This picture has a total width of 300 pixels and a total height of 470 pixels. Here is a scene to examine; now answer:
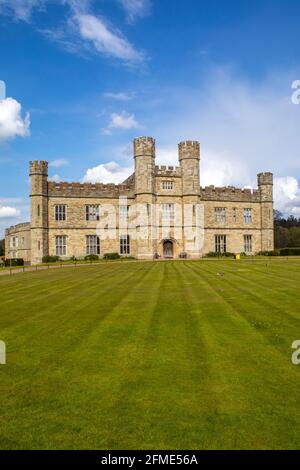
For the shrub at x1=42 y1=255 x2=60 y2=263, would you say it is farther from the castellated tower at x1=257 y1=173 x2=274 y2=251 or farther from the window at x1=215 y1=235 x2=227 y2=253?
the castellated tower at x1=257 y1=173 x2=274 y2=251

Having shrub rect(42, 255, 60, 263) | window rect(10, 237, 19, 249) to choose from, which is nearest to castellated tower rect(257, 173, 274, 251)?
shrub rect(42, 255, 60, 263)

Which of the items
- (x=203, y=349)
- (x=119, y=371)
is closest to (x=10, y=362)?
(x=119, y=371)

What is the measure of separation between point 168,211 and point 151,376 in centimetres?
3920

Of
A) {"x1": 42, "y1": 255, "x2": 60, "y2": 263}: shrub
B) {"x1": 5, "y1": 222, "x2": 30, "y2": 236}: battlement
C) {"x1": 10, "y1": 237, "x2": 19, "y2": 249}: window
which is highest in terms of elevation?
{"x1": 5, "y1": 222, "x2": 30, "y2": 236}: battlement

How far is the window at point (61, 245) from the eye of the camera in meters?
44.4

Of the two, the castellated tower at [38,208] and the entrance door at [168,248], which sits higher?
the castellated tower at [38,208]

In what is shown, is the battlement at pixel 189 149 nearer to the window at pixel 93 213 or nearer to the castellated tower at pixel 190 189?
the castellated tower at pixel 190 189

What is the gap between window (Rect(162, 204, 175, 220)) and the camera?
45.2 m

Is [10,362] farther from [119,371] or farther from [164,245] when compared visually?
[164,245]

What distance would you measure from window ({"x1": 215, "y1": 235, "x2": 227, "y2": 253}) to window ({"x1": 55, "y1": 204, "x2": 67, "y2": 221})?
1933 centimetres

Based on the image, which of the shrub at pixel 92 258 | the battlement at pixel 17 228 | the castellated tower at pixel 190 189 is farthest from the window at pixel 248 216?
the battlement at pixel 17 228

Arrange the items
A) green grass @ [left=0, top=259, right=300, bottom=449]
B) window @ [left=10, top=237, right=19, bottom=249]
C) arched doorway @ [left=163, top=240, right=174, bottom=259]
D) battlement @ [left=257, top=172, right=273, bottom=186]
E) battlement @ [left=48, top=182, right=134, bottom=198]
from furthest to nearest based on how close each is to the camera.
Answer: window @ [left=10, top=237, right=19, bottom=249]
battlement @ [left=257, top=172, right=273, bottom=186]
arched doorway @ [left=163, top=240, right=174, bottom=259]
battlement @ [left=48, top=182, right=134, bottom=198]
green grass @ [left=0, top=259, right=300, bottom=449]

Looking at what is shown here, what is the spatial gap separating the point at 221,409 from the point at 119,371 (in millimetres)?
2026

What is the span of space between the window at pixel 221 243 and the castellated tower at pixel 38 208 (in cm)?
2142
